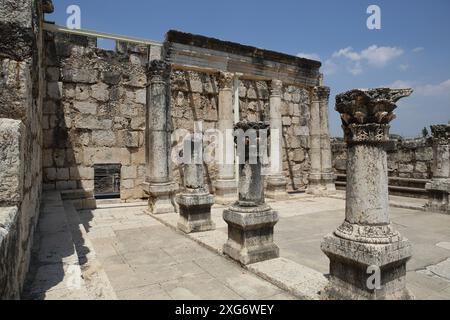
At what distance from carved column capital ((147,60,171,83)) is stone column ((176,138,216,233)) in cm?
297

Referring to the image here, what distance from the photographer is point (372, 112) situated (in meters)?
3.02

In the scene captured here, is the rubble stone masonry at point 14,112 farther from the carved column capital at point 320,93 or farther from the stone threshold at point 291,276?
the carved column capital at point 320,93

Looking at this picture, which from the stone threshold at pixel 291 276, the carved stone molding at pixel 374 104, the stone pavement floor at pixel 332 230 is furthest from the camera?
the stone pavement floor at pixel 332 230

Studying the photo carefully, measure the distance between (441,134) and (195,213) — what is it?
7049 mm

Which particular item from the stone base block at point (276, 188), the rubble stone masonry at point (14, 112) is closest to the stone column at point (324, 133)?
the stone base block at point (276, 188)

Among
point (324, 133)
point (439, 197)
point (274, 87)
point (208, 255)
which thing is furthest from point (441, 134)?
point (208, 255)

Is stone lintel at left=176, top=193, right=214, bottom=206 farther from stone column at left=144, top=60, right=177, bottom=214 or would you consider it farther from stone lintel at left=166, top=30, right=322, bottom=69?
stone lintel at left=166, top=30, right=322, bottom=69

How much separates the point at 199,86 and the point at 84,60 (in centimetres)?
368

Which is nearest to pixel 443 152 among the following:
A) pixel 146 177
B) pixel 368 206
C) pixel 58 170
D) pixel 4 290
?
pixel 368 206

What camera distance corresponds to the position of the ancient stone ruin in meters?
2.84

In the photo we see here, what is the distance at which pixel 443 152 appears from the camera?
845 cm

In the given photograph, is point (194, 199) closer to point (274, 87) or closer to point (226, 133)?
point (226, 133)

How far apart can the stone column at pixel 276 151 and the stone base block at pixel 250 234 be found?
20.7 feet

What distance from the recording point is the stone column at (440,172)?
8234 millimetres
